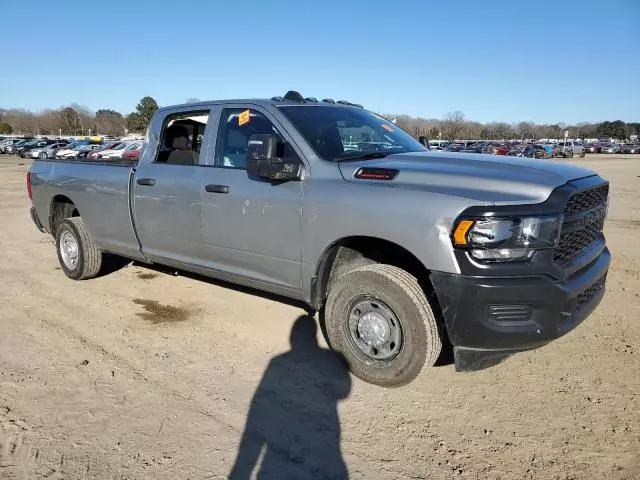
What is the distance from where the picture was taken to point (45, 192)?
6.31 m

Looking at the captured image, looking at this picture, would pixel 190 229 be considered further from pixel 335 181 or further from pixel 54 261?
pixel 54 261

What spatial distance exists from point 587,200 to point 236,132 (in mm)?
2799

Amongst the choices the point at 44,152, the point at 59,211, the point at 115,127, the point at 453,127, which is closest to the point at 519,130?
the point at 453,127

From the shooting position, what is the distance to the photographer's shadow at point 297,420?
269cm

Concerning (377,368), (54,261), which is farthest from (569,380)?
(54,261)

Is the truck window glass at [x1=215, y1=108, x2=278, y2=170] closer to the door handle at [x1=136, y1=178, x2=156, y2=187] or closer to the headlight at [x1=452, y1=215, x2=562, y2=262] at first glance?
the door handle at [x1=136, y1=178, x2=156, y2=187]

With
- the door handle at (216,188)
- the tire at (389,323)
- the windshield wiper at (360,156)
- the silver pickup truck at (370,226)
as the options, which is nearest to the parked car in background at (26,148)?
the silver pickup truck at (370,226)

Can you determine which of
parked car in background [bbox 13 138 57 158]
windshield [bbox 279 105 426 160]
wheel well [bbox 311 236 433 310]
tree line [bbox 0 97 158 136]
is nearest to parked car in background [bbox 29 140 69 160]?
parked car in background [bbox 13 138 57 158]

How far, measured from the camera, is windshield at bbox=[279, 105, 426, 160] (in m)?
3.98

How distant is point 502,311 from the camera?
2977 millimetres

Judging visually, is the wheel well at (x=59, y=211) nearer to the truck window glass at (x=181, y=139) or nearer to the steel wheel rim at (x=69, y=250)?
the steel wheel rim at (x=69, y=250)

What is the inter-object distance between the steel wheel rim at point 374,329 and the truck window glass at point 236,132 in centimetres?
156

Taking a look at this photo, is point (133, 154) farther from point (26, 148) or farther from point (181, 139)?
→ point (26, 148)

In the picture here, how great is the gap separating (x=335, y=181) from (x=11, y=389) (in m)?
2.66
